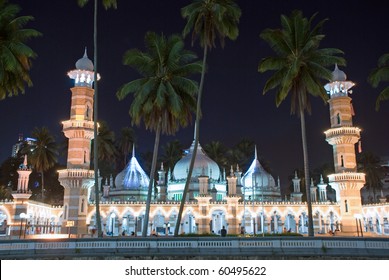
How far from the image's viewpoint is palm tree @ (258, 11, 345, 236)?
111 ft

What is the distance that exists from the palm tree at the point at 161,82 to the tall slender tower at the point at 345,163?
1027 inches

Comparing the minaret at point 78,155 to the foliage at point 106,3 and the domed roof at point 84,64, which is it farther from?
the foliage at point 106,3

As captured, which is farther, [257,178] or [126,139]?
[126,139]

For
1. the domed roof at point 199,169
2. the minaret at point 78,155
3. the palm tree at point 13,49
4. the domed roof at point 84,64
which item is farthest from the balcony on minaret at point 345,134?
the palm tree at point 13,49

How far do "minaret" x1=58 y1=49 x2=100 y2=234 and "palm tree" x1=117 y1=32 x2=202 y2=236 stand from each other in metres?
16.1

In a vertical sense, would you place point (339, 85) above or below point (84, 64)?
below

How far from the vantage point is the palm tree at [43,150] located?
6681cm

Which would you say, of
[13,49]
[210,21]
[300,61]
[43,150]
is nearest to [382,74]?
[300,61]

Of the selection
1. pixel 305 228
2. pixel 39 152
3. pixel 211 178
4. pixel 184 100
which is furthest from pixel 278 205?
pixel 39 152

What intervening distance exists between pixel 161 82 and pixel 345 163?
30412mm

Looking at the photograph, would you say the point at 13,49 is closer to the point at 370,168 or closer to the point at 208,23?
the point at 208,23

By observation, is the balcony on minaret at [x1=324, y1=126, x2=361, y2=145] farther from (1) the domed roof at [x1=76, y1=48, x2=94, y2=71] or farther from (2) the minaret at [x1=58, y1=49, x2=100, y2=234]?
(1) the domed roof at [x1=76, y1=48, x2=94, y2=71]

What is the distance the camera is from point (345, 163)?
52.2 m
